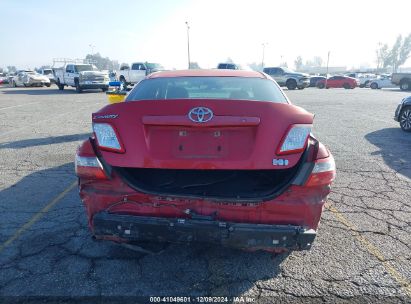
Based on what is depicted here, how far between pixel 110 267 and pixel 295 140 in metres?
1.94

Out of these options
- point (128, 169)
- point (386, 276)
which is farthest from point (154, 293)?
point (386, 276)

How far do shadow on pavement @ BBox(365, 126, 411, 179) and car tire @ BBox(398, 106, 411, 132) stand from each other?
0.50 feet

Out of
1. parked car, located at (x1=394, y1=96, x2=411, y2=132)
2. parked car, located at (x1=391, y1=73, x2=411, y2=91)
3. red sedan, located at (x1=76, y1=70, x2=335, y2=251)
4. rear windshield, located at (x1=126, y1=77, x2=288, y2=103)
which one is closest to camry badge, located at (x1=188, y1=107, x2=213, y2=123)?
red sedan, located at (x1=76, y1=70, x2=335, y2=251)

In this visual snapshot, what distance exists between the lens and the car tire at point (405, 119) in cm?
854

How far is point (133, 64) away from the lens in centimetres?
2705

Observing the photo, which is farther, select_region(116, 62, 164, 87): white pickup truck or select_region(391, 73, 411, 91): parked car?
select_region(391, 73, 411, 91): parked car

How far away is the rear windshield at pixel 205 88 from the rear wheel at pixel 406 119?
715 centimetres

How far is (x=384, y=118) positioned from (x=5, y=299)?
12683mm

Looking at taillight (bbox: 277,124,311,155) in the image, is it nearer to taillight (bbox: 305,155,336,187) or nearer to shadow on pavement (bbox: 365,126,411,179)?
taillight (bbox: 305,155,336,187)

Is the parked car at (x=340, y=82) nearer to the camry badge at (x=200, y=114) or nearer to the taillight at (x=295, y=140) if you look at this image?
the taillight at (x=295, y=140)

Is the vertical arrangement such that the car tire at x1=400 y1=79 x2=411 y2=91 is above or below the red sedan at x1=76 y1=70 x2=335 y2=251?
below

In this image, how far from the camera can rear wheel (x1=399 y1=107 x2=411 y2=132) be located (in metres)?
8.54

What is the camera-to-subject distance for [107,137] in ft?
7.55

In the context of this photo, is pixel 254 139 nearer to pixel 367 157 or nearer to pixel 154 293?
pixel 154 293
